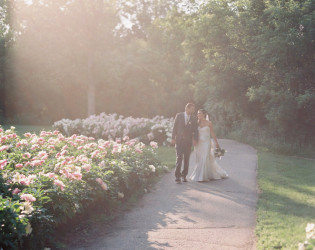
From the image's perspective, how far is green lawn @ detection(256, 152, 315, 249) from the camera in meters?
5.43

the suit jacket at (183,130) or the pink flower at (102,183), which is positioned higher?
the suit jacket at (183,130)

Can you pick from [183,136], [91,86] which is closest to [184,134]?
[183,136]

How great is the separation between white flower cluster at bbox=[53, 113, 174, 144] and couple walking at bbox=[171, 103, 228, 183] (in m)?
7.57

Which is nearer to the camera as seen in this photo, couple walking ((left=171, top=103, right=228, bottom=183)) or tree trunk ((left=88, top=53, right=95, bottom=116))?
couple walking ((left=171, top=103, right=228, bottom=183))

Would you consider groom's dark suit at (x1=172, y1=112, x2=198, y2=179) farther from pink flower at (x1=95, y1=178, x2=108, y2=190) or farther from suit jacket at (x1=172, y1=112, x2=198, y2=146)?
pink flower at (x1=95, y1=178, x2=108, y2=190)

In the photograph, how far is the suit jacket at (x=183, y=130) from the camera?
980 centimetres

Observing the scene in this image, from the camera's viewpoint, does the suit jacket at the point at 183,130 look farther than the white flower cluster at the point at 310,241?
Yes

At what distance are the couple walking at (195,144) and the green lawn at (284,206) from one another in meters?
1.37

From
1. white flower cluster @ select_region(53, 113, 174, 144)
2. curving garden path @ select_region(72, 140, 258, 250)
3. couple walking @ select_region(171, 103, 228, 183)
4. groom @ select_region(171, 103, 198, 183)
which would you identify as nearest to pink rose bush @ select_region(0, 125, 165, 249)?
curving garden path @ select_region(72, 140, 258, 250)

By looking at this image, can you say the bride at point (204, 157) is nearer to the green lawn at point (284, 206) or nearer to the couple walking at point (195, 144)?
the couple walking at point (195, 144)

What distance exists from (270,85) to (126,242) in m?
14.8

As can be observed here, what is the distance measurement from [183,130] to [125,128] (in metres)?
10.2

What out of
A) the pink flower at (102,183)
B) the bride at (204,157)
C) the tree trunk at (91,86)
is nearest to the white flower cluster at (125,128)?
the bride at (204,157)

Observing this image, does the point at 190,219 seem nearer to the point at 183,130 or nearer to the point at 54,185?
the point at 54,185
